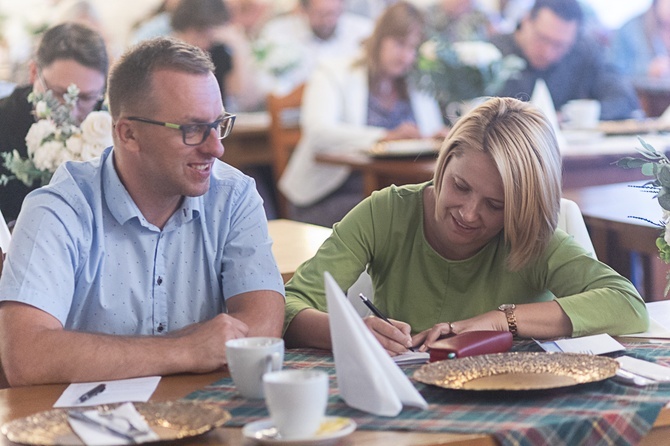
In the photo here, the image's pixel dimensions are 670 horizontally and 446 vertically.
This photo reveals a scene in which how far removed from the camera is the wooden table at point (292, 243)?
232cm

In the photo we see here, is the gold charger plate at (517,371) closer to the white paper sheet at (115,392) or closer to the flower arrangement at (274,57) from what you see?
the white paper sheet at (115,392)

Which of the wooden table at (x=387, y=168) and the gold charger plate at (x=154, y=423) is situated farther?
the wooden table at (x=387, y=168)

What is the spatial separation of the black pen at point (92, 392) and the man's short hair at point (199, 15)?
5741 millimetres

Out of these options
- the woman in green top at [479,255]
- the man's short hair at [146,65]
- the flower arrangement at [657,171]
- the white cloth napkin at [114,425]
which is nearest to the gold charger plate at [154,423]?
the white cloth napkin at [114,425]

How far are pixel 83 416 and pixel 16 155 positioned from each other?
53.5 inches

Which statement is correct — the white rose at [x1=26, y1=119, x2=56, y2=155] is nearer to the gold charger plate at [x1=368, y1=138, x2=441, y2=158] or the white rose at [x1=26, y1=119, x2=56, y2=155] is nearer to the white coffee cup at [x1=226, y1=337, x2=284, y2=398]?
the white coffee cup at [x1=226, y1=337, x2=284, y2=398]

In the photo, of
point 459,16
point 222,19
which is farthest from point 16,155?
point 459,16

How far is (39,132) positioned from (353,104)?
2.87 m

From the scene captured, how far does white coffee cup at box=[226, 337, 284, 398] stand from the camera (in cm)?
128

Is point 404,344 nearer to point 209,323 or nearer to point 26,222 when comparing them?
point 209,323

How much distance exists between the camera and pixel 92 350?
58.1 inches

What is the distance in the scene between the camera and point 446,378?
1321 mm

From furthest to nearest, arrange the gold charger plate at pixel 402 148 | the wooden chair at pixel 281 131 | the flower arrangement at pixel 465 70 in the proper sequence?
1. the wooden chair at pixel 281 131
2. the flower arrangement at pixel 465 70
3. the gold charger plate at pixel 402 148

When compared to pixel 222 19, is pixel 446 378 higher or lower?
lower
